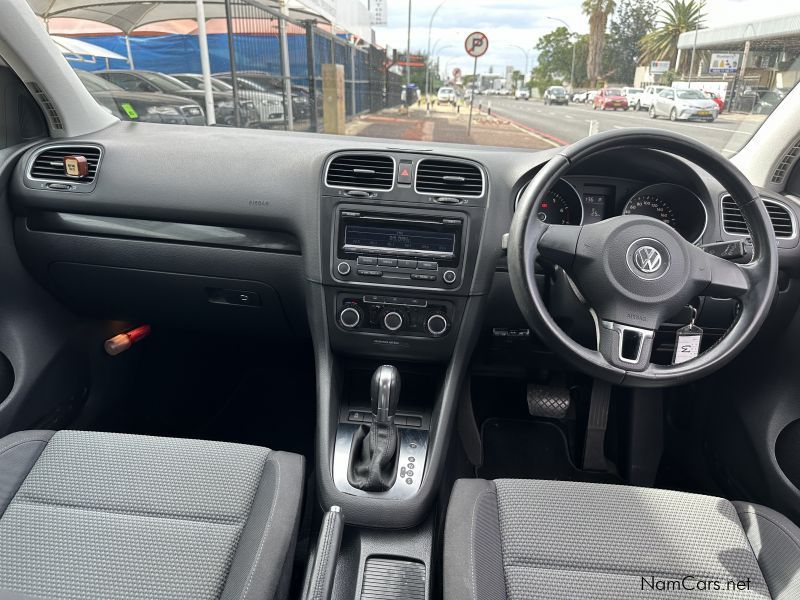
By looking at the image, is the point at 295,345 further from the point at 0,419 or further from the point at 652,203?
the point at 652,203

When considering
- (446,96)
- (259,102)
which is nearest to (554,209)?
(446,96)

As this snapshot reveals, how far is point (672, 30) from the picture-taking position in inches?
82.7

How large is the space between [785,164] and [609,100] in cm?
63

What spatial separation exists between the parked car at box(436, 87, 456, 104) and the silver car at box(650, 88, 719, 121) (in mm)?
1230

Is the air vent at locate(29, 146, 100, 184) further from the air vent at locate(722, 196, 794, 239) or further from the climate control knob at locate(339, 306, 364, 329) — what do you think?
the air vent at locate(722, 196, 794, 239)

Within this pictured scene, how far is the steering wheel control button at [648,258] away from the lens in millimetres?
1486

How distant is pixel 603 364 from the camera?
1.46 meters

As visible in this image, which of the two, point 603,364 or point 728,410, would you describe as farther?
point 728,410

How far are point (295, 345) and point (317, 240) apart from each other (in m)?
0.89

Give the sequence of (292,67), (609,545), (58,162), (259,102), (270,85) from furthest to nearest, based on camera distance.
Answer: (270,85), (292,67), (259,102), (58,162), (609,545)

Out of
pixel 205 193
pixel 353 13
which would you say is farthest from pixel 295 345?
pixel 353 13

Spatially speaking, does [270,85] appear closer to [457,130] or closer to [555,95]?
[457,130]

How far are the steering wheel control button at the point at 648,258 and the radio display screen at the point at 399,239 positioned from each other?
1.76 feet

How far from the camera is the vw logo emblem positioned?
1487 millimetres
